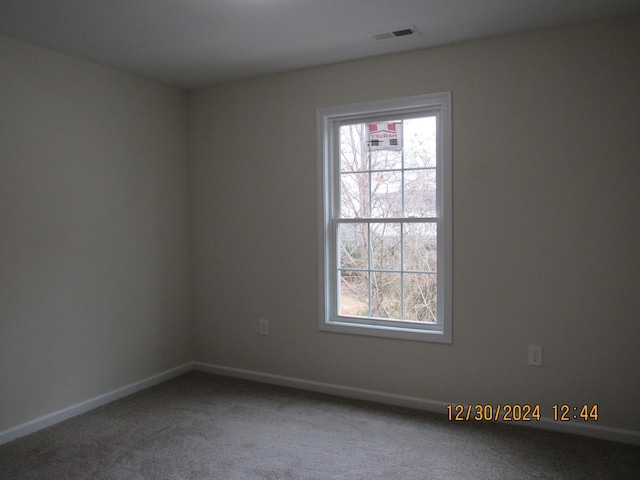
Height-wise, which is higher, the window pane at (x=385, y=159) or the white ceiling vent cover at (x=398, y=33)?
the white ceiling vent cover at (x=398, y=33)

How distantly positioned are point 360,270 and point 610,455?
182 cm

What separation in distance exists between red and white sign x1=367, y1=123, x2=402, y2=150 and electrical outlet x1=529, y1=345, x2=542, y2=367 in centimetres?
156

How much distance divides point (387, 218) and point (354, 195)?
1.08ft

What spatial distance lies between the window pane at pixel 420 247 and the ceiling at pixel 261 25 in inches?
47.0

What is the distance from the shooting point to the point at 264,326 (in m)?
3.83

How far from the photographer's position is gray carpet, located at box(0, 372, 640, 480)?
246cm

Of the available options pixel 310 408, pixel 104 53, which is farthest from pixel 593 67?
pixel 104 53

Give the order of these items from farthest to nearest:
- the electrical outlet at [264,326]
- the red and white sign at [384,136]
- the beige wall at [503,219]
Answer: the electrical outlet at [264,326] → the red and white sign at [384,136] → the beige wall at [503,219]

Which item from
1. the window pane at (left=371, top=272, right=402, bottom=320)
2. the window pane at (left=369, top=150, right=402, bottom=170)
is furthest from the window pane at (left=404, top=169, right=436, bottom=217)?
the window pane at (left=371, top=272, right=402, bottom=320)

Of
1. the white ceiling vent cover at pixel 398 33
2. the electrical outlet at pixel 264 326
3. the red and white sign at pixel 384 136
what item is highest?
the white ceiling vent cover at pixel 398 33

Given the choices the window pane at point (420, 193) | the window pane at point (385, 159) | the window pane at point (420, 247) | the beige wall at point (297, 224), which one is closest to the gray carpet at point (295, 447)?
the beige wall at point (297, 224)

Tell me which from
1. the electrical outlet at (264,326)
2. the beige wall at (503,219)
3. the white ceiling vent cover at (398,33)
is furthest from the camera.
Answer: the electrical outlet at (264,326)

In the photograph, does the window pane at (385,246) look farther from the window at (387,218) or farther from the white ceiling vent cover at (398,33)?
the white ceiling vent cover at (398,33)

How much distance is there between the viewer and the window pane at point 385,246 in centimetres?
339
